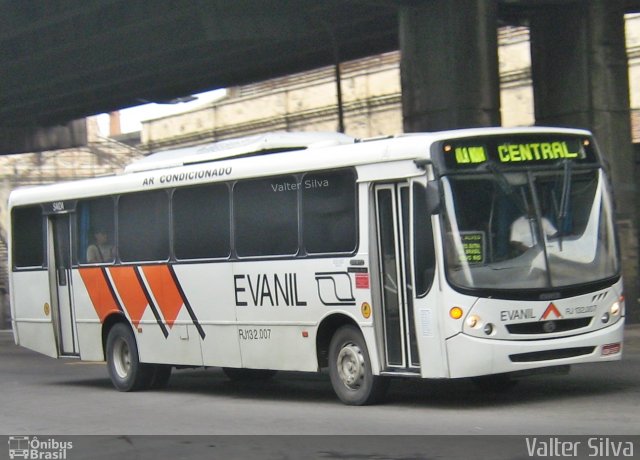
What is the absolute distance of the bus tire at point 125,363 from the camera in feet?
56.1

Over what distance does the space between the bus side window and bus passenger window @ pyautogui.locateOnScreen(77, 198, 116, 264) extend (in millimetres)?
5966

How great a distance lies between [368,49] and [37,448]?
26020 millimetres

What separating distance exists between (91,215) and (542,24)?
40.7 ft

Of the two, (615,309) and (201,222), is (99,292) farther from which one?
(615,309)

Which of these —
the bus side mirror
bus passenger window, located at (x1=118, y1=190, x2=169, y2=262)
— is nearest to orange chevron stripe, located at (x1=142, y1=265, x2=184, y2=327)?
bus passenger window, located at (x1=118, y1=190, x2=169, y2=262)

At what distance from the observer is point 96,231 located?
17.9 meters

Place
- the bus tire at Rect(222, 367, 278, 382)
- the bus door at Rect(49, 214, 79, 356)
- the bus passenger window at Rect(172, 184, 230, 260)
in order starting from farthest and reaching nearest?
1. the bus door at Rect(49, 214, 79, 356)
2. the bus tire at Rect(222, 367, 278, 382)
3. the bus passenger window at Rect(172, 184, 230, 260)

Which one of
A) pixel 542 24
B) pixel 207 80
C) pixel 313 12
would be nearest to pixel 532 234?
pixel 542 24

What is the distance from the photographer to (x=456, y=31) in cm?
2409

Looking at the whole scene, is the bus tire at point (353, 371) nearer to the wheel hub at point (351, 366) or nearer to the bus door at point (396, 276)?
the wheel hub at point (351, 366)

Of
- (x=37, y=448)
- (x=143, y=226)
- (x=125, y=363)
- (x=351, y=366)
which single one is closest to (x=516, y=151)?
(x=351, y=366)

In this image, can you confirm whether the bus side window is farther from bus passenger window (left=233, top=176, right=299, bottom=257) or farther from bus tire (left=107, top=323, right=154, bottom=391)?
bus tire (left=107, top=323, right=154, bottom=391)

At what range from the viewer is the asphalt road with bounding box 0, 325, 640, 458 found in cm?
1135

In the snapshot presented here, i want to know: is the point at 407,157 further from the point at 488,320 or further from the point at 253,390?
the point at 253,390
